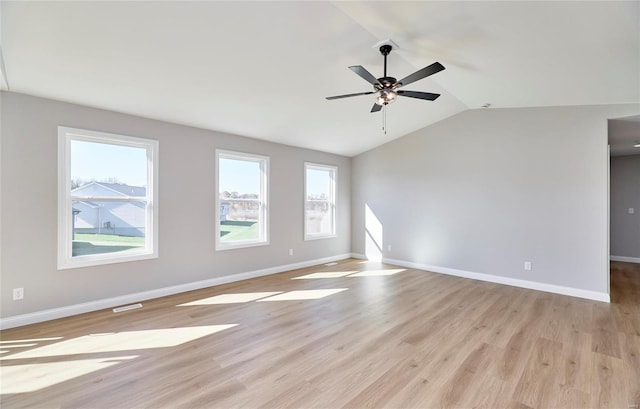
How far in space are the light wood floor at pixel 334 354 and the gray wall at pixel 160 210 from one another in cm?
42

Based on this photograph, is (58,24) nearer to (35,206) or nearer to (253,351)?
(35,206)

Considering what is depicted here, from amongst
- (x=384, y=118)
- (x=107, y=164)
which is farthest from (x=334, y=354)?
(x=384, y=118)

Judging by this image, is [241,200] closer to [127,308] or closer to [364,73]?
[127,308]

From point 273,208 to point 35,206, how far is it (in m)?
3.30

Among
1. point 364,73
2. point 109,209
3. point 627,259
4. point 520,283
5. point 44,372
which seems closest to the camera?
point 44,372

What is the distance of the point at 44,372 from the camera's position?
7.47 ft

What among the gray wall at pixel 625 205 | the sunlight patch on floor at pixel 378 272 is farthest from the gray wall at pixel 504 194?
the gray wall at pixel 625 205

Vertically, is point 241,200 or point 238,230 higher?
point 241,200

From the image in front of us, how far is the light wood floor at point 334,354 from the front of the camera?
201 centimetres

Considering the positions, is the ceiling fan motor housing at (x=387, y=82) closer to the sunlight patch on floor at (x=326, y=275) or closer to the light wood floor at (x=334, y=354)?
the light wood floor at (x=334, y=354)

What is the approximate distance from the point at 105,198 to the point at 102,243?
59 cm

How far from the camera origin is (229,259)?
4883 millimetres

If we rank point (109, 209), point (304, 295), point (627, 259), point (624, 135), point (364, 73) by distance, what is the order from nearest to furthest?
point (364, 73) < point (109, 209) < point (304, 295) < point (624, 135) < point (627, 259)

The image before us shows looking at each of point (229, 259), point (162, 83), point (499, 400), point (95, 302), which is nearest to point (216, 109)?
point (162, 83)
